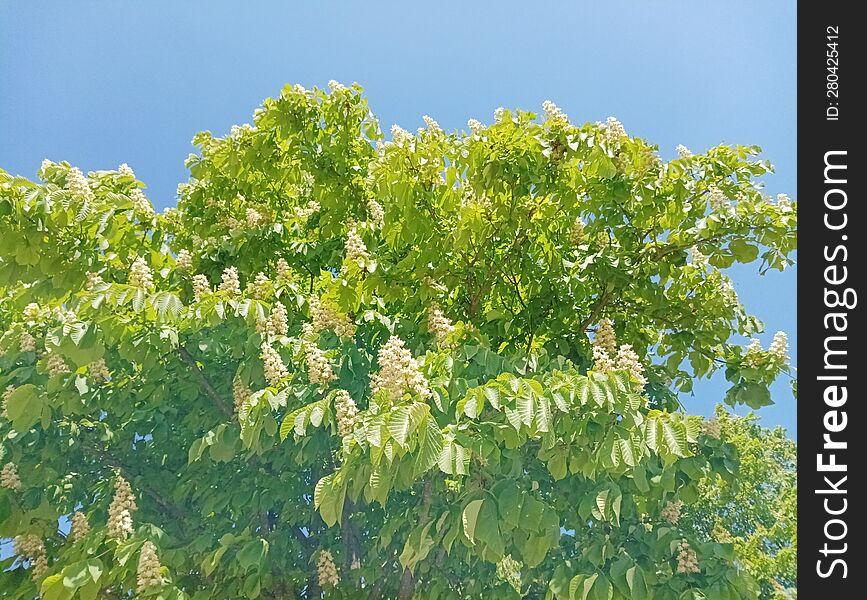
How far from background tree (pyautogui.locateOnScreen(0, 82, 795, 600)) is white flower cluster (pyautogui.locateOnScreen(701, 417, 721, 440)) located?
20 mm

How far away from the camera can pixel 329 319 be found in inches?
194

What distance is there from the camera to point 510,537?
3744 mm

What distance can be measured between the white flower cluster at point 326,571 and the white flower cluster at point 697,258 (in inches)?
130

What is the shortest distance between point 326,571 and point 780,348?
3541 millimetres

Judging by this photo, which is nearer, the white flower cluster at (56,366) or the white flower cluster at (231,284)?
the white flower cluster at (231,284)

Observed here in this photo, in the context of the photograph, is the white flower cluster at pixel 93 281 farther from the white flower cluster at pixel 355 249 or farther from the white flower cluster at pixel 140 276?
the white flower cluster at pixel 355 249

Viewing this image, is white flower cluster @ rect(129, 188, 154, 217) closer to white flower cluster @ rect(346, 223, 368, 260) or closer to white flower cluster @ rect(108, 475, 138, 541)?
white flower cluster @ rect(346, 223, 368, 260)

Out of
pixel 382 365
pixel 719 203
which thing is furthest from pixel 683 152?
pixel 382 365

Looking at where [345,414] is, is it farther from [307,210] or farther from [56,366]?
[307,210]

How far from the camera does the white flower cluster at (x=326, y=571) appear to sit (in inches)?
189

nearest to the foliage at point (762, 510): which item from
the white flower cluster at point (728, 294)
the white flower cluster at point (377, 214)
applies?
the white flower cluster at point (728, 294)

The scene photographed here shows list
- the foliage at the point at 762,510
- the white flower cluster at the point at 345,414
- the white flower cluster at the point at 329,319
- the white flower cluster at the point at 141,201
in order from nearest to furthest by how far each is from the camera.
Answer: the white flower cluster at the point at 345,414 → the white flower cluster at the point at 329,319 → the white flower cluster at the point at 141,201 → the foliage at the point at 762,510

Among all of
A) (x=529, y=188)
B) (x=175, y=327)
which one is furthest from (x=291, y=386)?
(x=529, y=188)
